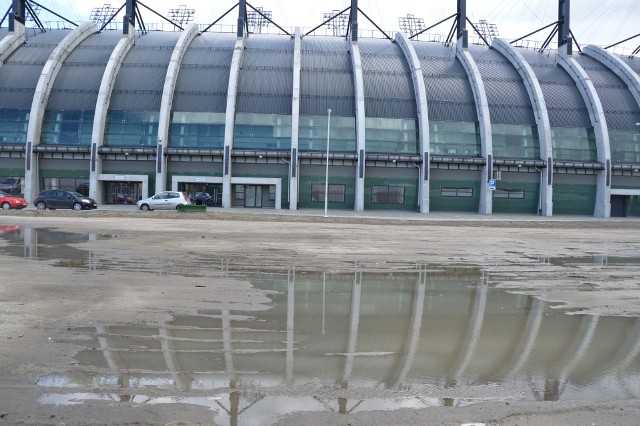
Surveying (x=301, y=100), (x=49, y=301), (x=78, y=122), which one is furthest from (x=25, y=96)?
(x=49, y=301)

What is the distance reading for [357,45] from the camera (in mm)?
53406

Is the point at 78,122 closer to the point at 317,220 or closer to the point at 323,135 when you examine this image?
the point at 323,135

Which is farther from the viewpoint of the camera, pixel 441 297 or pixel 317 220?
pixel 317 220

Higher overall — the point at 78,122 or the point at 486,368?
the point at 78,122

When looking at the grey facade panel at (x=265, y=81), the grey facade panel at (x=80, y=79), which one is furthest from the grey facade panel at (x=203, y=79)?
the grey facade panel at (x=80, y=79)

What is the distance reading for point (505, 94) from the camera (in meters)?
50.3

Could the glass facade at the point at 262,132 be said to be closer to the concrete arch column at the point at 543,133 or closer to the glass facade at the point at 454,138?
the glass facade at the point at 454,138

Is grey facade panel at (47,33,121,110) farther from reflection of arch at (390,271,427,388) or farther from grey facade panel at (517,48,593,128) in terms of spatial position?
reflection of arch at (390,271,427,388)

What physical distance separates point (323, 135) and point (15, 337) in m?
41.9

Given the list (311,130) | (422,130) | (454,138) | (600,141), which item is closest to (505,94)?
(454,138)

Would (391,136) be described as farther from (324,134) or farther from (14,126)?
(14,126)

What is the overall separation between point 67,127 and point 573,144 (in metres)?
45.7

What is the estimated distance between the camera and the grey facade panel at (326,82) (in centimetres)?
4859

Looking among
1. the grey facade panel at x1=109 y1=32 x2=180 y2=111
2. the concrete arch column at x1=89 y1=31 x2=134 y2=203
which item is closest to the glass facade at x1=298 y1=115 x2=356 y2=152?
the grey facade panel at x1=109 y1=32 x2=180 y2=111
